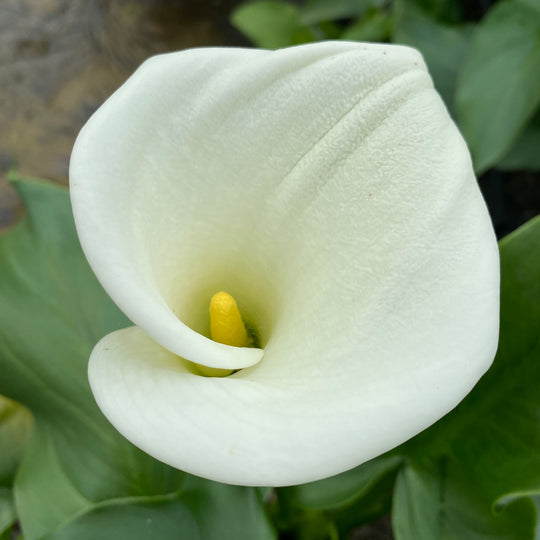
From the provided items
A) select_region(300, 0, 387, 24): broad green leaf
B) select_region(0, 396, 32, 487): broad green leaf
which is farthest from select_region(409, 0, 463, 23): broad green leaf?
select_region(0, 396, 32, 487): broad green leaf

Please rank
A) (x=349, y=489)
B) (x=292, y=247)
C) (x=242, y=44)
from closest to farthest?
1. (x=292, y=247)
2. (x=349, y=489)
3. (x=242, y=44)

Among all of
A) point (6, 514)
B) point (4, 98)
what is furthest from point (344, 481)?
point (4, 98)

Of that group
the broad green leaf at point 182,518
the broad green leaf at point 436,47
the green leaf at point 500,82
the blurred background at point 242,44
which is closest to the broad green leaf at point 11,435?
the broad green leaf at point 182,518

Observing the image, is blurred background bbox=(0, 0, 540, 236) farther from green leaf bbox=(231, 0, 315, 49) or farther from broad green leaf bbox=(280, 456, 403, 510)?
broad green leaf bbox=(280, 456, 403, 510)

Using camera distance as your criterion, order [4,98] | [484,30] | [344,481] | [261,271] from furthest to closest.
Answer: [4,98] < [484,30] < [344,481] < [261,271]

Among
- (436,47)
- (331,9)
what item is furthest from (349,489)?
(331,9)

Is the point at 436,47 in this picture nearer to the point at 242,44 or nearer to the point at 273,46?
the point at 273,46

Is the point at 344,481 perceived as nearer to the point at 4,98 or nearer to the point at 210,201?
the point at 210,201

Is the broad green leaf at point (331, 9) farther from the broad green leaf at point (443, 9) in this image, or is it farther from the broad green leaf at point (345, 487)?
the broad green leaf at point (345, 487)
